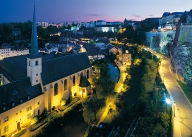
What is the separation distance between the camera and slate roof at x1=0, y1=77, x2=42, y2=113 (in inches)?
813

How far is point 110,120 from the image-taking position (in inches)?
904

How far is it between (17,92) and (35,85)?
2956 millimetres

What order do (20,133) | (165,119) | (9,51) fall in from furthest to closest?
(9,51)
(20,133)
(165,119)

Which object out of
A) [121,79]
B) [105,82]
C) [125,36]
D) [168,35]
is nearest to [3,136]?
[105,82]

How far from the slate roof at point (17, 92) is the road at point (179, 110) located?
662 inches

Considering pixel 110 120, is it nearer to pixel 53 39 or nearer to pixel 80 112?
pixel 80 112

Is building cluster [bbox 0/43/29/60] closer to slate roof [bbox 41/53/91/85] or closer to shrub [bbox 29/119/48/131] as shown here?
slate roof [bbox 41/53/91/85]

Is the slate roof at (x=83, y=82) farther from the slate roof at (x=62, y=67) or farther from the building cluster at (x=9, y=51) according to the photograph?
the building cluster at (x=9, y=51)

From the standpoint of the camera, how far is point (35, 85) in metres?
24.7

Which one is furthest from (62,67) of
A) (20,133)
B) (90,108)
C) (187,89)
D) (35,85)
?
(187,89)

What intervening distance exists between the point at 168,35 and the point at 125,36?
82.1 ft

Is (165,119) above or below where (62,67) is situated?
below

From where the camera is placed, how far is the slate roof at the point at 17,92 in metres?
20.7

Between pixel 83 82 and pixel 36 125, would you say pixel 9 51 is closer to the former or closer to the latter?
pixel 83 82
